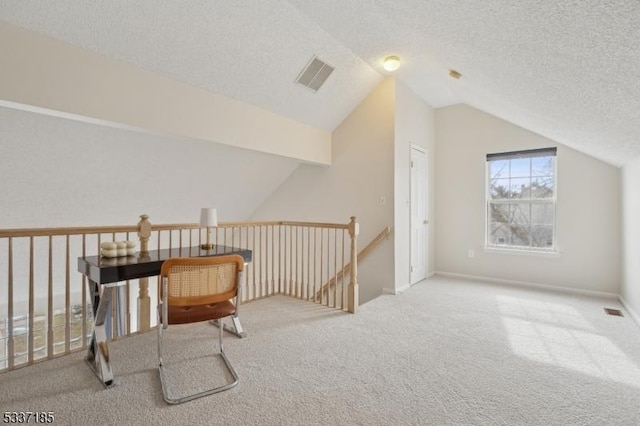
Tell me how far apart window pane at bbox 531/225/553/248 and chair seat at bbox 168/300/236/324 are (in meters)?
4.42

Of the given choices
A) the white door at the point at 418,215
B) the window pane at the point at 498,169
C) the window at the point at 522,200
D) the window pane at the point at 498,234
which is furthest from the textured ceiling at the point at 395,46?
the window pane at the point at 498,234

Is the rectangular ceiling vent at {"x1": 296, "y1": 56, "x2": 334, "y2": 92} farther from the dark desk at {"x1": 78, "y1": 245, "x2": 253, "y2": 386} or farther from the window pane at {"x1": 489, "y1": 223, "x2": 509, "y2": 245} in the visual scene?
the window pane at {"x1": 489, "y1": 223, "x2": 509, "y2": 245}

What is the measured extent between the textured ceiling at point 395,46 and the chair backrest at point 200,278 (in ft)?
6.05

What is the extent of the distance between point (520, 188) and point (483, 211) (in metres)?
0.60

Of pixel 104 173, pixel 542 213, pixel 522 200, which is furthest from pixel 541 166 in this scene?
pixel 104 173

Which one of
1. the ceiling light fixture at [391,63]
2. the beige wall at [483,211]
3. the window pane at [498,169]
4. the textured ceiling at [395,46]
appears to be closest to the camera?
the textured ceiling at [395,46]

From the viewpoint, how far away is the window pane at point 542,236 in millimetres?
4410

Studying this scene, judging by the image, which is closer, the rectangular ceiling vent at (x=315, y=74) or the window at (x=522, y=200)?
the rectangular ceiling vent at (x=315, y=74)

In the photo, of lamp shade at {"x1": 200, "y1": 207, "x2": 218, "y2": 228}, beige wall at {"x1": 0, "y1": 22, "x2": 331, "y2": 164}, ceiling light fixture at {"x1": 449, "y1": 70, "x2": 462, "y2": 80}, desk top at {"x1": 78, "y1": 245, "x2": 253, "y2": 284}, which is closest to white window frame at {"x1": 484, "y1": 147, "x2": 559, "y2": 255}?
ceiling light fixture at {"x1": 449, "y1": 70, "x2": 462, "y2": 80}

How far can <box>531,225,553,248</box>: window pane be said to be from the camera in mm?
4410

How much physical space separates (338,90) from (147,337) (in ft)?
11.3

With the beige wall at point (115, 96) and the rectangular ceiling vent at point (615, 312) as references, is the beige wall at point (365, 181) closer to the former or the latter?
the beige wall at point (115, 96)

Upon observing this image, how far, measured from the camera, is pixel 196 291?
6.63 feet

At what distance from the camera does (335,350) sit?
2.50 metres
